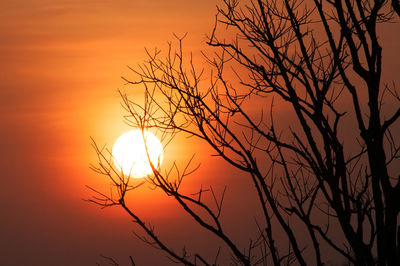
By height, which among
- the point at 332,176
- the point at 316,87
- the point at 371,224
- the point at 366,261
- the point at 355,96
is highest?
the point at 316,87

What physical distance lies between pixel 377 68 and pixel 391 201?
3.26 ft

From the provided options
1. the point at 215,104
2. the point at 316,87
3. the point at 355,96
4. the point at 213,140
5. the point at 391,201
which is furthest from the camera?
the point at 215,104

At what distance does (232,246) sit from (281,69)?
1607 mm

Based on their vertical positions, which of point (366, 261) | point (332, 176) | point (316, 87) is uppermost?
point (316, 87)

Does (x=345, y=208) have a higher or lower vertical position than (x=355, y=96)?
lower

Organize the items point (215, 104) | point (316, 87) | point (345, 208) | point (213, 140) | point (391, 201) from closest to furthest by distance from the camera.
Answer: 1. point (391, 201)
2. point (345, 208)
3. point (316, 87)
4. point (213, 140)
5. point (215, 104)

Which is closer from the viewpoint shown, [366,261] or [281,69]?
[366,261]

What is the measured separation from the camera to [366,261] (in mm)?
3998

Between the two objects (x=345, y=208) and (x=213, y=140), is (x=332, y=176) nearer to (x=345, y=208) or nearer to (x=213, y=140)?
(x=345, y=208)

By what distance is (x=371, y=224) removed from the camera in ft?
13.5

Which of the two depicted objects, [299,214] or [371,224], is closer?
[371,224]

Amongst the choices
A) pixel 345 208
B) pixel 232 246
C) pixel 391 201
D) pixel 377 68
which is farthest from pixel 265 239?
pixel 377 68

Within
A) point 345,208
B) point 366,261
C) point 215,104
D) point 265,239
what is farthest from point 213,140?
point 366,261

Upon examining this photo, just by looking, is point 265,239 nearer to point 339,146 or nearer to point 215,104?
point 339,146
